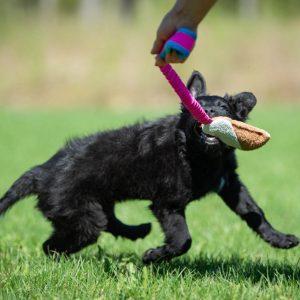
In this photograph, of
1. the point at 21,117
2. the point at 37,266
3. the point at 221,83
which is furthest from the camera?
the point at 221,83

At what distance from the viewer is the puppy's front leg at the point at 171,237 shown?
4.58 meters

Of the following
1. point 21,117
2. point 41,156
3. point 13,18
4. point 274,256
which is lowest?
point 274,256

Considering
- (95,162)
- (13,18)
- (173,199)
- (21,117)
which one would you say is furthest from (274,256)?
(13,18)

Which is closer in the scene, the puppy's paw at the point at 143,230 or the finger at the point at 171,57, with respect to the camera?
the finger at the point at 171,57

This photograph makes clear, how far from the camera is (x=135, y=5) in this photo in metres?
42.3

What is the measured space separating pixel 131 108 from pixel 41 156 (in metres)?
16.7

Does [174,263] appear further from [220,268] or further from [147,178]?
[147,178]

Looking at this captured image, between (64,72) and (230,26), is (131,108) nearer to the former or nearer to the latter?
(64,72)

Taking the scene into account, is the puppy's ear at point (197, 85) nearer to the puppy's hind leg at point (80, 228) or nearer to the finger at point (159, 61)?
the puppy's hind leg at point (80, 228)

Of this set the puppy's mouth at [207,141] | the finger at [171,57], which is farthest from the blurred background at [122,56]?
the finger at [171,57]

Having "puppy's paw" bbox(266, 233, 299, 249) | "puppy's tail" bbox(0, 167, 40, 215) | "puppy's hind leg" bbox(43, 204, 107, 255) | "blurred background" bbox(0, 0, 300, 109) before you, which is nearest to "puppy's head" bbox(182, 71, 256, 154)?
"puppy's paw" bbox(266, 233, 299, 249)

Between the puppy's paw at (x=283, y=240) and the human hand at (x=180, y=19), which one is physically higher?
the human hand at (x=180, y=19)

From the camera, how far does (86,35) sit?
37938 mm

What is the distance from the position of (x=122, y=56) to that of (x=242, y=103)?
32052 millimetres
